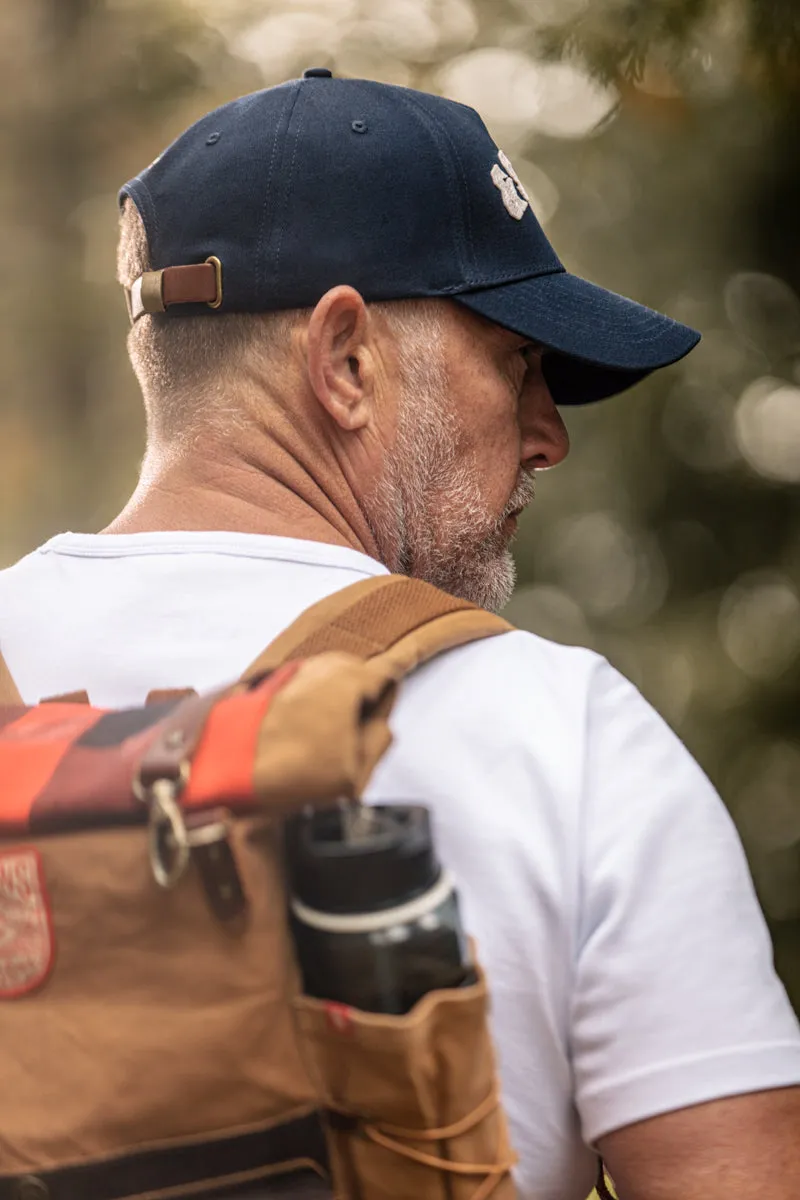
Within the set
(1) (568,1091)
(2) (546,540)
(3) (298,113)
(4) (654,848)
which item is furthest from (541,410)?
(2) (546,540)

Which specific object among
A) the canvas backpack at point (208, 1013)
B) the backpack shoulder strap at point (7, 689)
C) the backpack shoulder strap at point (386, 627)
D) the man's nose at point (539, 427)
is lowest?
the canvas backpack at point (208, 1013)

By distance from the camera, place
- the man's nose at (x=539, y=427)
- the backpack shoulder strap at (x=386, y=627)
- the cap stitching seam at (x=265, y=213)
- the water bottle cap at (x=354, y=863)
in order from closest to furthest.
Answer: the water bottle cap at (x=354, y=863) < the backpack shoulder strap at (x=386, y=627) < the cap stitching seam at (x=265, y=213) < the man's nose at (x=539, y=427)

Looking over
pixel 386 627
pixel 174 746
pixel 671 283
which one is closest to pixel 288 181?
pixel 386 627

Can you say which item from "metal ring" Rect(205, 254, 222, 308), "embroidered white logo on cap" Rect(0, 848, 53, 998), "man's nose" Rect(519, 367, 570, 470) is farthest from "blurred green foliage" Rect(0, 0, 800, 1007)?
"embroidered white logo on cap" Rect(0, 848, 53, 998)

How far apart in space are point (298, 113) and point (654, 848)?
0.92 m

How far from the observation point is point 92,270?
527 cm

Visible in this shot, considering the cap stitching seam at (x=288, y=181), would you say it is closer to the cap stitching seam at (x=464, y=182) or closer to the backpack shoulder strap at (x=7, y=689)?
the cap stitching seam at (x=464, y=182)

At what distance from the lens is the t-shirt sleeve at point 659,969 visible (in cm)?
100

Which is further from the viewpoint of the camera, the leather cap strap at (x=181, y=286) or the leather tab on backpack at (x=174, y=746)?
the leather cap strap at (x=181, y=286)

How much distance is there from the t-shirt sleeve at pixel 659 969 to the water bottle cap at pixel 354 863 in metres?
0.15

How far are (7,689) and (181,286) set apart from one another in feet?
1.77

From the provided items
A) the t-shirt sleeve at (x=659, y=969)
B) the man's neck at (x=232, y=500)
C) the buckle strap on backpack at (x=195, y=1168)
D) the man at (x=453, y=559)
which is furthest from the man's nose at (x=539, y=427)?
the buckle strap on backpack at (x=195, y=1168)

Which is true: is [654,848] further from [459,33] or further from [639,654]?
[459,33]

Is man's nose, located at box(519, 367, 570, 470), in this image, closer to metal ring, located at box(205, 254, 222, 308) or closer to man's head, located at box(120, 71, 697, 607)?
man's head, located at box(120, 71, 697, 607)
